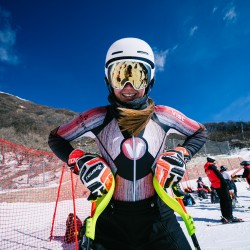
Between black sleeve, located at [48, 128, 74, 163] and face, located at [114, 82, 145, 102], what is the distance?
1.98 ft

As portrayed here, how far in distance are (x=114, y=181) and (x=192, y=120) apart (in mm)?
924

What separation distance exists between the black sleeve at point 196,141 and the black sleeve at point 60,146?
1.02 meters

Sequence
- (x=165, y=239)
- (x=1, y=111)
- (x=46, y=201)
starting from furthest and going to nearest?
(x=1, y=111)
(x=46, y=201)
(x=165, y=239)

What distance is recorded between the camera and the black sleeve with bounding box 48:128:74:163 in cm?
209

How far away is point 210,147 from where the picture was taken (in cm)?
2995

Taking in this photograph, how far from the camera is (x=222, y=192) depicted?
7887 mm

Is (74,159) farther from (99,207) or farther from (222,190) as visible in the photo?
(222,190)

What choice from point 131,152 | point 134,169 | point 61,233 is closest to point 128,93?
point 131,152

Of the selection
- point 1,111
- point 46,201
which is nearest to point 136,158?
point 46,201

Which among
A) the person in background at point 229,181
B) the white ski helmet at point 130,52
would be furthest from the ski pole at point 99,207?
the person in background at point 229,181

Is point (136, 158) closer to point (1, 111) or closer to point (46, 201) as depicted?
point (46, 201)

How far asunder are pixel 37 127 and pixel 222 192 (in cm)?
3740

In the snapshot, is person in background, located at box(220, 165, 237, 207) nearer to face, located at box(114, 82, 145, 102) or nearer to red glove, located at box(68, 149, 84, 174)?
face, located at box(114, 82, 145, 102)

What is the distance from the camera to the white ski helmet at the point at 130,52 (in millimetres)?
2137
